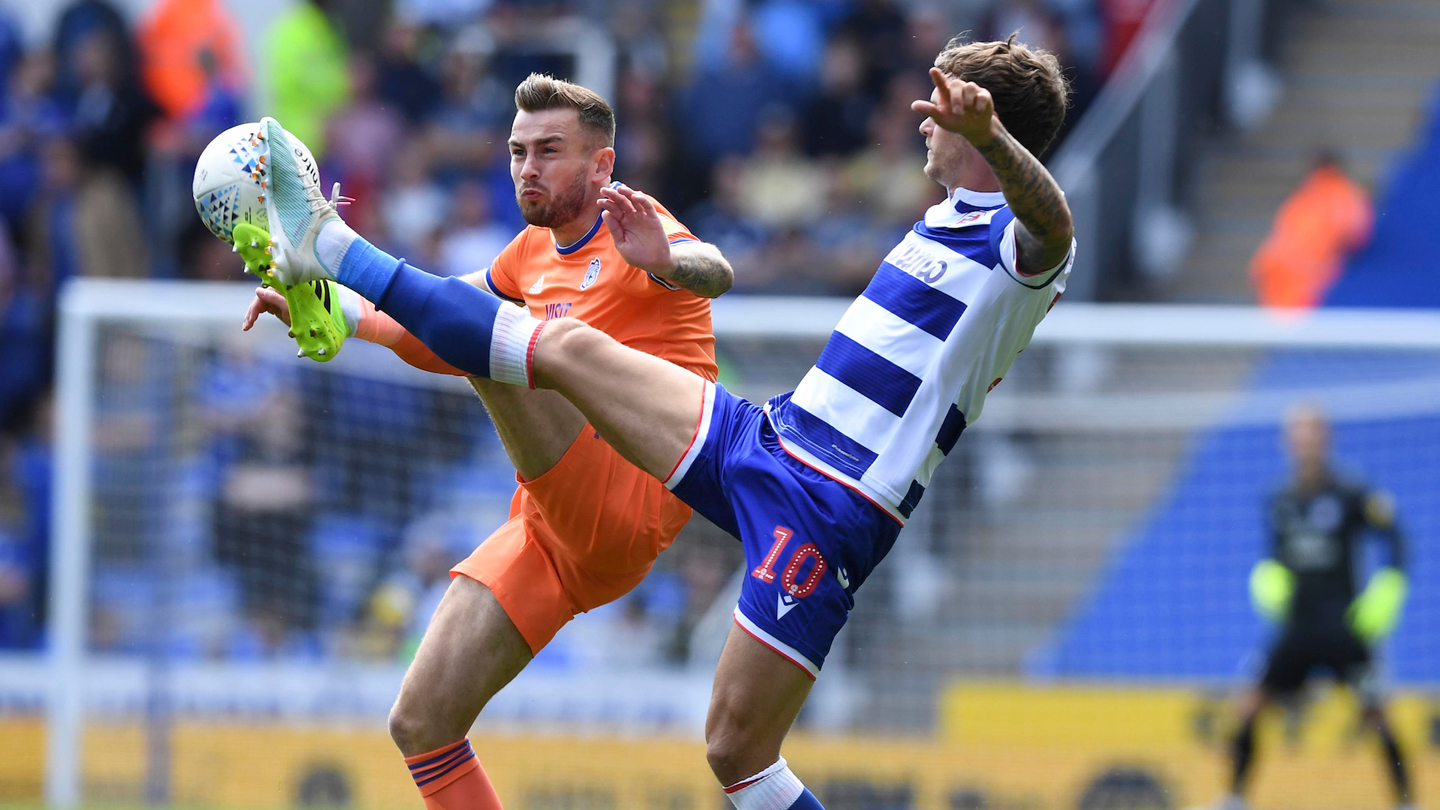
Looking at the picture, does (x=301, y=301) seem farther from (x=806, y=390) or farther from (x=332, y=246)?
(x=806, y=390)

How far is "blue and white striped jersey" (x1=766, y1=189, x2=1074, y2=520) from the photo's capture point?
4.24m

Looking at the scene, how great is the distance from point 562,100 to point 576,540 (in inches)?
47.5

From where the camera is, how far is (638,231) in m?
4.39

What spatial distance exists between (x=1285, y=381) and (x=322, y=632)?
5.87 m

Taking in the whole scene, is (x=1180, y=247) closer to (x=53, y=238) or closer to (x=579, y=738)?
(x=579, y=738)

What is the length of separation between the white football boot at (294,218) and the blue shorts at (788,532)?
1023mm

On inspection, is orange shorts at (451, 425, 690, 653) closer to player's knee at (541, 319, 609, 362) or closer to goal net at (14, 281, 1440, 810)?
player's knee at (541, 319, 609, 362)

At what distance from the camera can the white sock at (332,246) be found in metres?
4.25

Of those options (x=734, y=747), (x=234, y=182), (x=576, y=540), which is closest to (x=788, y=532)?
(x=734, y=747)

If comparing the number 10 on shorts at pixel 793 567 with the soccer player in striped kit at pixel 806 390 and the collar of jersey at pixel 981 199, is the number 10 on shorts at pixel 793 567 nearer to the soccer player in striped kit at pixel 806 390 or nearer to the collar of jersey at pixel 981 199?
the soccer player in striped kit at pixel 806 390

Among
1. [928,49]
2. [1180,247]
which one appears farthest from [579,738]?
[1180,247]

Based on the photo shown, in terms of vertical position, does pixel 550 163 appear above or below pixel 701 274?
above

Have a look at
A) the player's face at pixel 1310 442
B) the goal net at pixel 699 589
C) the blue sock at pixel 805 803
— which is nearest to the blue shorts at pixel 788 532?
the blue sock at pixel 805 803

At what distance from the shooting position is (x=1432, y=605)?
33.6ft
